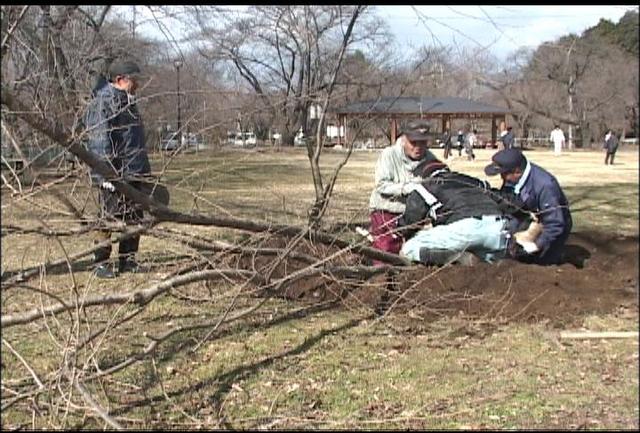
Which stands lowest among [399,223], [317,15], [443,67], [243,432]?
[243,432]

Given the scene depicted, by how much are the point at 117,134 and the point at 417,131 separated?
247 cm

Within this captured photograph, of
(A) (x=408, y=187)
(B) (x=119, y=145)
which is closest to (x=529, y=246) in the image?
(A) (x=408, y=187)

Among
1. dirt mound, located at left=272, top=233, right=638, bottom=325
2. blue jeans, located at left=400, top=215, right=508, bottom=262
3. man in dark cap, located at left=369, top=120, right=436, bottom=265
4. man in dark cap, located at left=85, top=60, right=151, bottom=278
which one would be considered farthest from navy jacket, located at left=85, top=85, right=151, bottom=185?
blue jeans, located at left=400, top=215, right=508, bottom=262

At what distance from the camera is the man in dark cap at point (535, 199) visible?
548 centimetres

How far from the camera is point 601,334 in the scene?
3.93 metres

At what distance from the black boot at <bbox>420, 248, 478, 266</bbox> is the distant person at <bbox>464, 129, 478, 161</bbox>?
1.41m

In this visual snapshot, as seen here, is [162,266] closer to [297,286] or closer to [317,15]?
[297,286]

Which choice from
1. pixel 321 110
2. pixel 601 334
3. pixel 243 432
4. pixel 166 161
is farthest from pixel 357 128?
pixel 243 432

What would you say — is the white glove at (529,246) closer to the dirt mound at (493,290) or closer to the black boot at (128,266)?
the dirt mound at (493,290)

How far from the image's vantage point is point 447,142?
6.73 metres

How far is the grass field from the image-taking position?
340 cm

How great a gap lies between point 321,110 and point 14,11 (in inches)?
128

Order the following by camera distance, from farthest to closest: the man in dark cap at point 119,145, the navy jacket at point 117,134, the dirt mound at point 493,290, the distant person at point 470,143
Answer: the distant person at point 470,143 → the navy jacket at point 117,134 → the dirt mound at point 493,290 → the man in dark cap at point 119,145

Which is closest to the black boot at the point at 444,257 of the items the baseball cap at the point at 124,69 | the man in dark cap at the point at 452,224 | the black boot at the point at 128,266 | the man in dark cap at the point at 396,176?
the man in dark cap at the point at 452,224
